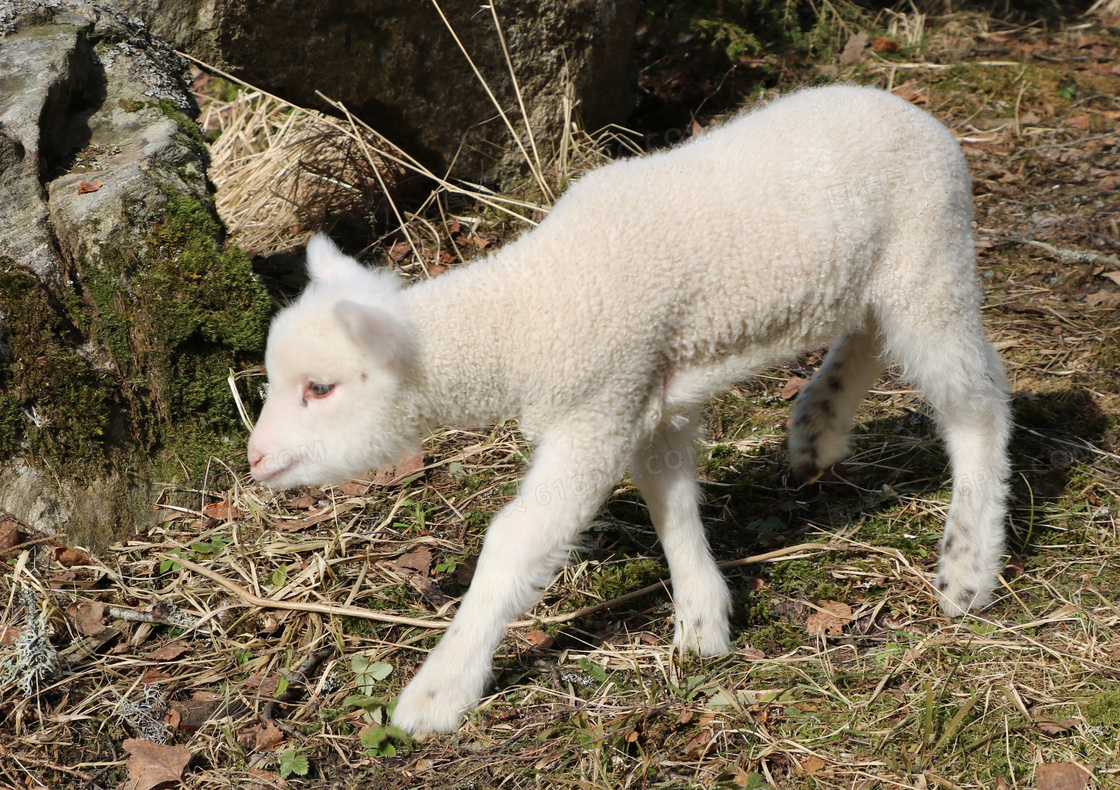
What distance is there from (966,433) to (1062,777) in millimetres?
1310

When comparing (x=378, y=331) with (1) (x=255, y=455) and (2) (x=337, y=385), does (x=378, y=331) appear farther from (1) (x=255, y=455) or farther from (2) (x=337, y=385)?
(1) (x=255, y=455)

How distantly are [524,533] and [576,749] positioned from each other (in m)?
0.69

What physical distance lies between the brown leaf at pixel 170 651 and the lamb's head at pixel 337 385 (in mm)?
879

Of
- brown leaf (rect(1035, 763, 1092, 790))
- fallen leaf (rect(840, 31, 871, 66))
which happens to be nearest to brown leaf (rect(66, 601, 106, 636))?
brown leaf (rect(1035, 763, 1092, 790))

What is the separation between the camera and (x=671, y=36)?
7328 mm

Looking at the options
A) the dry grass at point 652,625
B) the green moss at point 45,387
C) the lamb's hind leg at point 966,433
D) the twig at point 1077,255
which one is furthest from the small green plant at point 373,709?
the twig at point 1077,255

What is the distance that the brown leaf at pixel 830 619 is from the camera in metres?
3.54

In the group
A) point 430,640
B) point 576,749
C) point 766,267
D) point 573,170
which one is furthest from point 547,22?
point 576,749

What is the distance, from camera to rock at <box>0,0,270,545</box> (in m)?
3.86

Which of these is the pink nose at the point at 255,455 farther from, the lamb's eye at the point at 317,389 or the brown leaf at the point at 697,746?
the brown leaf at the point at 697,746

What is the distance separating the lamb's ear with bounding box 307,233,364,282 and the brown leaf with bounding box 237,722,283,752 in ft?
4.93

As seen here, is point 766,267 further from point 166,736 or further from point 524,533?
point 166,736

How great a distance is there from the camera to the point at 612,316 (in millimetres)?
2941

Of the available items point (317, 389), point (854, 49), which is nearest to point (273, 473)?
point (317, 389)
